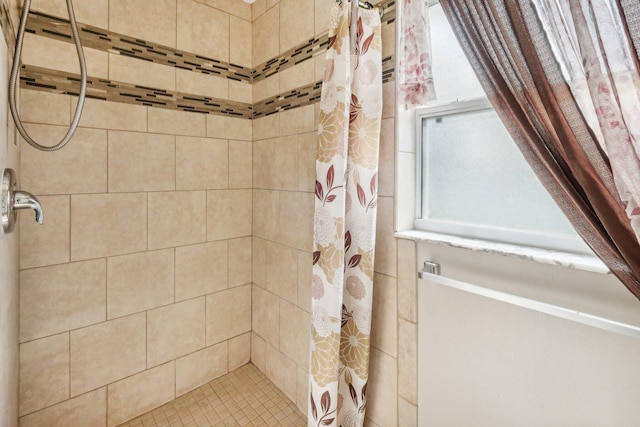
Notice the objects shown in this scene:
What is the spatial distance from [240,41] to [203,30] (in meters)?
0.24

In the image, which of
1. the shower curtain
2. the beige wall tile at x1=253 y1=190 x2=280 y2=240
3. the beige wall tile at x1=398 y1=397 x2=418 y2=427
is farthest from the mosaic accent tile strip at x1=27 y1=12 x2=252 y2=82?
the beige wall tile at x1=398 y1=397 x2=418 y2=427

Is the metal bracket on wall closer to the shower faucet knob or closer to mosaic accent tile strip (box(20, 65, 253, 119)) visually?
the shower faucet knob

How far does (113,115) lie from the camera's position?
1.45 meters

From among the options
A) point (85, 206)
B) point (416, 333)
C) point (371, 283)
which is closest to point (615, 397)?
point (416, 333)

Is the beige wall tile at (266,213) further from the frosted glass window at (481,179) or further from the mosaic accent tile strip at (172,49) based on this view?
the frosted glass window at (481,179)

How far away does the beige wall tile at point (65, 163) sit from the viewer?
4.12 feet

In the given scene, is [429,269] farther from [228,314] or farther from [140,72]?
[140,72]

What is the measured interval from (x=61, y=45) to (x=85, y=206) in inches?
27.8

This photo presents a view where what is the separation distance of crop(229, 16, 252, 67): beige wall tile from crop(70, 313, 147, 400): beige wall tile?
158cm

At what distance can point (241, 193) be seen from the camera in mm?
1915

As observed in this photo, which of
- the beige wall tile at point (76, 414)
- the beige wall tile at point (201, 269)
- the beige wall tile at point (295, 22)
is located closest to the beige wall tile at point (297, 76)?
the beige wall tile at point (295, 22)

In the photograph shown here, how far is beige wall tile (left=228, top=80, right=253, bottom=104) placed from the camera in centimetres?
186

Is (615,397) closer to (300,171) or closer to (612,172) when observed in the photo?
(612,172)

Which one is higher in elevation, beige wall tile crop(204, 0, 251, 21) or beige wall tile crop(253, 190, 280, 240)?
beige wall tile crop(204, 0, 251, 21)
